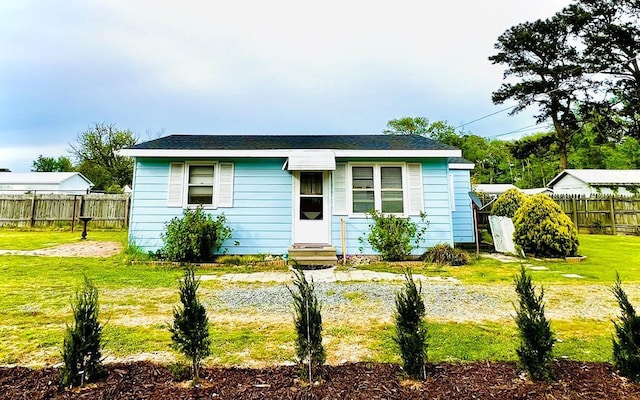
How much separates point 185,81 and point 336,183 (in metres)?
11.1

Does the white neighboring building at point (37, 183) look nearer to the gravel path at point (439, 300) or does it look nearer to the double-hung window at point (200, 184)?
the double-hung window at point (200, 184)

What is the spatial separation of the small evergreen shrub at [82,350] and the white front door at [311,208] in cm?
652

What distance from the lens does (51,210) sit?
16.3 metres

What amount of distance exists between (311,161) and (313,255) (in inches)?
95.8

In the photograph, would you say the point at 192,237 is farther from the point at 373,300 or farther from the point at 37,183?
the point at 37,183

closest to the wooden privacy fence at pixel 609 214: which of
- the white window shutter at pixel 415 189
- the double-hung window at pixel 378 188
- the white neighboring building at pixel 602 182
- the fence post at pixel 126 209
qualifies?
the white neighboring building at pixel 602 182

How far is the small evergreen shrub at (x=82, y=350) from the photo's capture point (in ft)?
7.09

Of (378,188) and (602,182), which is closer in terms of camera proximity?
(378,188)

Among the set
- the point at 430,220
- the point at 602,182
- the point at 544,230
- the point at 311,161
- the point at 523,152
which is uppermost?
the point at 523,152

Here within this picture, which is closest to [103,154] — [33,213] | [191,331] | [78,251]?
[33,213]

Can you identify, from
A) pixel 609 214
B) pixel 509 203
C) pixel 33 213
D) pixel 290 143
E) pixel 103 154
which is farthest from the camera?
pixel 103 154

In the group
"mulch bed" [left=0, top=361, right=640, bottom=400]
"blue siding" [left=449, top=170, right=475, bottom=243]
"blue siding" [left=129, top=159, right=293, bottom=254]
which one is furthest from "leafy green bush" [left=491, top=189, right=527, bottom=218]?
"mulch bed" [left=0, top=361, right=640, bottom=400]

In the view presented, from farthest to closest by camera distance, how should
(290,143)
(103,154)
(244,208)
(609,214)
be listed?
1. (103,154)
2. (609,214)
3. (290,143)
4. (244,208)

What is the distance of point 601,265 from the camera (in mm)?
7609
